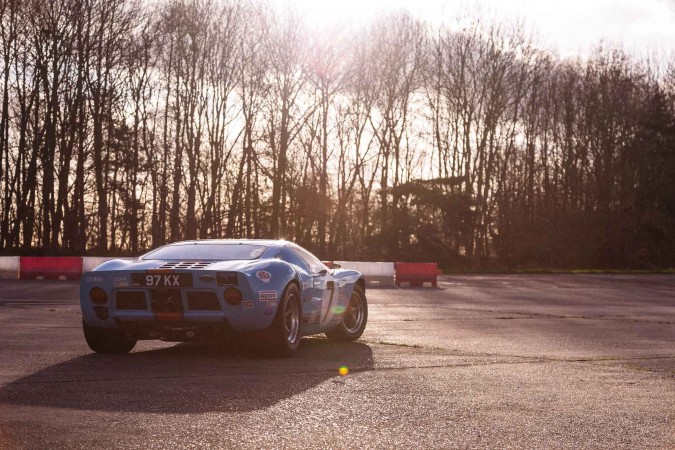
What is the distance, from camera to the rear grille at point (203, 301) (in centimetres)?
980

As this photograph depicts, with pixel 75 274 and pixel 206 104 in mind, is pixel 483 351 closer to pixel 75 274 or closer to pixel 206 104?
pixel 75 274

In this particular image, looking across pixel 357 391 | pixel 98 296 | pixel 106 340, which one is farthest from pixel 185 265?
pixel 357 391

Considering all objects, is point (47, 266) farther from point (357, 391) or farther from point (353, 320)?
point (357, 391)

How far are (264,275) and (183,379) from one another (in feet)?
6.14

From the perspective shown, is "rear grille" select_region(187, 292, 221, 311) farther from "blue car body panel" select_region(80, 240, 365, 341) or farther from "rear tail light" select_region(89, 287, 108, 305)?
"rear tail light" select_region(89, 287, 108, 305)

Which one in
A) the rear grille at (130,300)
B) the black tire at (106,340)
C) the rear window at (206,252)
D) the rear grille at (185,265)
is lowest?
the black tire at (106,340)

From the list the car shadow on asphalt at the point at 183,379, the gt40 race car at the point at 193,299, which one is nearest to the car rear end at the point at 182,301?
the gt40 race car at the point at 193,299

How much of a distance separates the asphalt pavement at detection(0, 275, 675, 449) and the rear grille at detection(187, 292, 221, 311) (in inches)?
21.5

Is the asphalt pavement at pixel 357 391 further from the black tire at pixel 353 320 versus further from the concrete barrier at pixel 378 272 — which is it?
the concrete barrier at pixel 378 272

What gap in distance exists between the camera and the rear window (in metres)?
10.6

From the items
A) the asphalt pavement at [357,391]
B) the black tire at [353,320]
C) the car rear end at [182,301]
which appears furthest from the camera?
the black tire at [353,320]

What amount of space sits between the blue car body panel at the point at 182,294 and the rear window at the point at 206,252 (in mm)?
204

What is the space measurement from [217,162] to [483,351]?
4111cm

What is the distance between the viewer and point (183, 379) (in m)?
8.44
